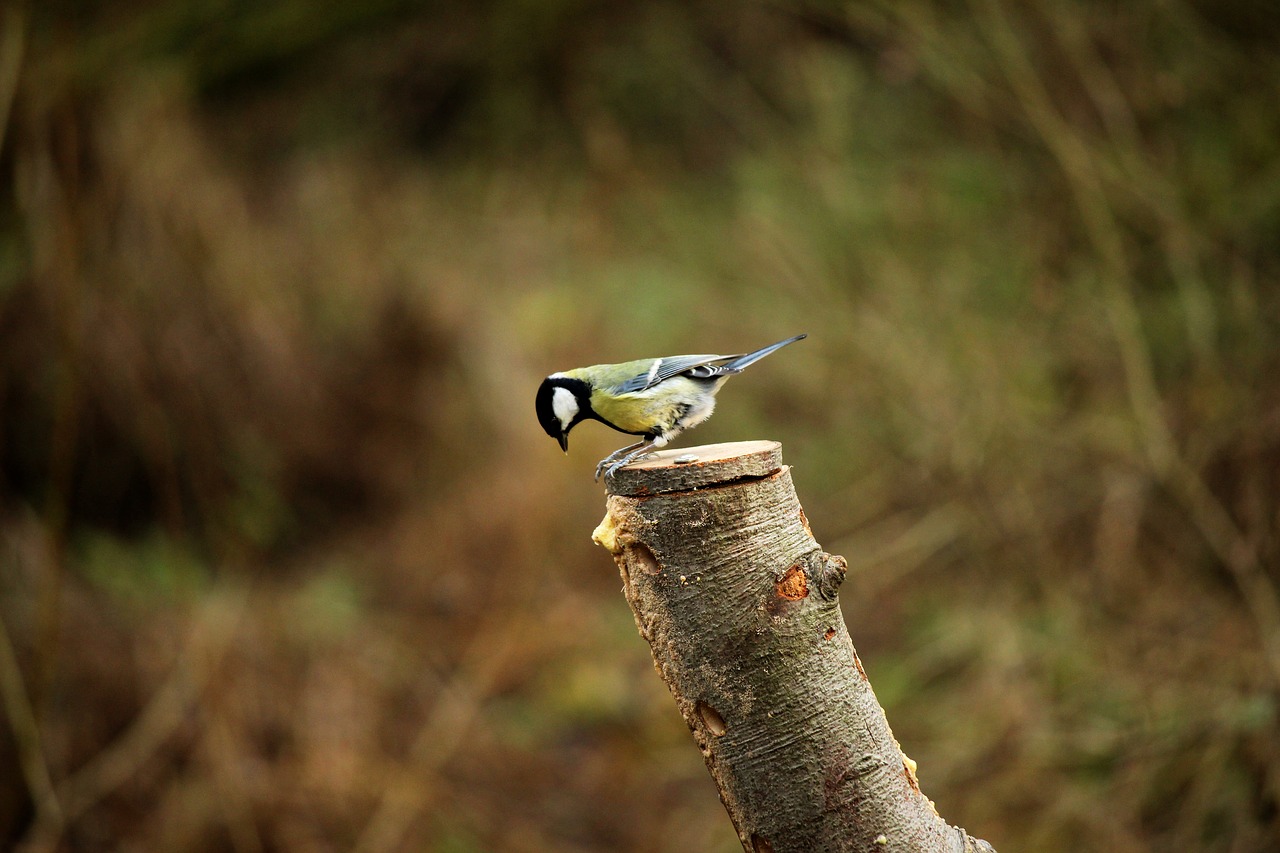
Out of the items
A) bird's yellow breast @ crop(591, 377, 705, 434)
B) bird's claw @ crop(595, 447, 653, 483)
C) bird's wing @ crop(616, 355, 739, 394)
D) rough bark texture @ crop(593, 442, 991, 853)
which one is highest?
bird's wing @ crop(616, 355, 739, 394)

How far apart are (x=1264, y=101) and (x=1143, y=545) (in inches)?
74.3

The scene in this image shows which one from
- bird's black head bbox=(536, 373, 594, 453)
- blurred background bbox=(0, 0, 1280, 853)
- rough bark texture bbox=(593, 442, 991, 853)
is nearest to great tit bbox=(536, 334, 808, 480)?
bird's black head bbox=(536, 373, 594, 453)

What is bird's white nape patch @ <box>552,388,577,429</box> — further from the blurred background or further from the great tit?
the blurred background

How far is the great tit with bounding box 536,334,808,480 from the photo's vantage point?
7.58 ft

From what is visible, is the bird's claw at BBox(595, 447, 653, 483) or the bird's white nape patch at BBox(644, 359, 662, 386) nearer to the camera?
the bird's claw at BBox(595, 447, 653, 483)

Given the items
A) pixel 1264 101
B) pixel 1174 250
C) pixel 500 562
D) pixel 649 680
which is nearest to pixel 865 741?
pixel 1174 250

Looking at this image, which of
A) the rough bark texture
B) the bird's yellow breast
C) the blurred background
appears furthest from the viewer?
the blurred background

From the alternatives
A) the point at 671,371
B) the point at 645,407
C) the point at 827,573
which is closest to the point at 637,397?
the point at 645,407

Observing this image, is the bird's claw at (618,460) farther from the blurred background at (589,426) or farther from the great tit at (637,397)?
the blurred background at (589,426)

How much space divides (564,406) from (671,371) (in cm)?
27

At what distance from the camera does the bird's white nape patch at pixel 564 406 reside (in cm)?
235

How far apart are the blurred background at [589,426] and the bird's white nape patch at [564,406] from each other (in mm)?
1349

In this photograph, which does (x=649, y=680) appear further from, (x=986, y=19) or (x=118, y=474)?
(x=986, y=19)

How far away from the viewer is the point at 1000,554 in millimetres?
4848
